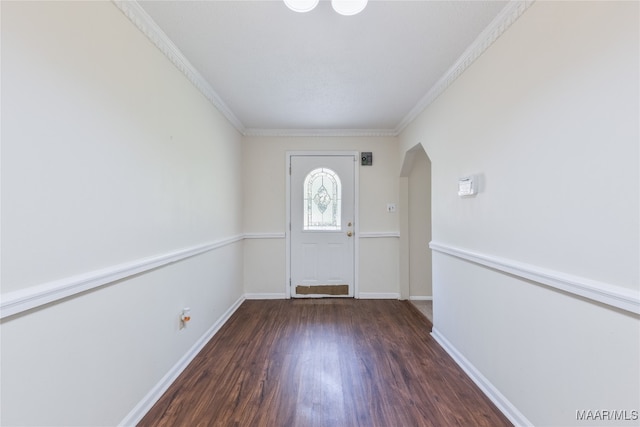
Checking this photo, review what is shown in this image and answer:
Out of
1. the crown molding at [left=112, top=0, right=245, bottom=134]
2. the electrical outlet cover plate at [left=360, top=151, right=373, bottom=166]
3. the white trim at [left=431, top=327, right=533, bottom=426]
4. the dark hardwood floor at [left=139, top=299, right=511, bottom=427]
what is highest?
the crown molding at [left=112, top=0, right=245, bottom=134]

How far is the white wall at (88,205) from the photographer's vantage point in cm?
96

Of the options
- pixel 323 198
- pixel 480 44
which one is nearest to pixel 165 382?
pixel 323 198

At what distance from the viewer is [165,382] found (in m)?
1.82

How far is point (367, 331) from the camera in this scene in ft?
8.89

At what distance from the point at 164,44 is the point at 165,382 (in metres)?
2.22

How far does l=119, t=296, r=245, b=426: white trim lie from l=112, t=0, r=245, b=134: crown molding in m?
2.15

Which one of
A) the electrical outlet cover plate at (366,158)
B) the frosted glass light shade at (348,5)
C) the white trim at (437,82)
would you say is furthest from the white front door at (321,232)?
the frosted glass light shade at (348,5)

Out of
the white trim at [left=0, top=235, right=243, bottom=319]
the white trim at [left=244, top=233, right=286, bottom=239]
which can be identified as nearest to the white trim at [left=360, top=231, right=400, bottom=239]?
the white trim at [left=244, top=233, right=286, bottom=239]

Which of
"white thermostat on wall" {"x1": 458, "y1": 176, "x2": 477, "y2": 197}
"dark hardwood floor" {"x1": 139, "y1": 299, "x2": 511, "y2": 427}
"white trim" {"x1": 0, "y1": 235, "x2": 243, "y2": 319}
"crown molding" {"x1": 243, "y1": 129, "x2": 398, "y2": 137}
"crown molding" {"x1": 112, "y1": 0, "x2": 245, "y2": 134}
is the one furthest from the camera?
"crown molding" {"x1": 243, "y1": 129, "x2": 398, "y2": 137}

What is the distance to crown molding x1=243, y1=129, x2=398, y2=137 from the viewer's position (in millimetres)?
3662

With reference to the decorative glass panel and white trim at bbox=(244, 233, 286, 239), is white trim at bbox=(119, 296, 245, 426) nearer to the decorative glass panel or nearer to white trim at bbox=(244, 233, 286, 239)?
white trim at bbox=(244, 233, 286, 239)

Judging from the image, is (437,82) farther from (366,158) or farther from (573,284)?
(573,284)

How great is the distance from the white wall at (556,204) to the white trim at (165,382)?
2121 mm

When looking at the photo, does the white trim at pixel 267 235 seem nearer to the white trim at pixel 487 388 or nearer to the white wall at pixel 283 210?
the white wall at pixel 283 210
